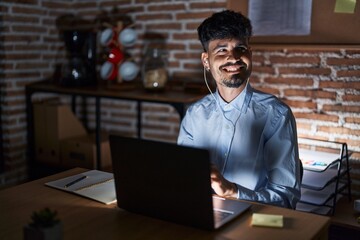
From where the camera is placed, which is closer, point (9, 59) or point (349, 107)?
point (349, 107)

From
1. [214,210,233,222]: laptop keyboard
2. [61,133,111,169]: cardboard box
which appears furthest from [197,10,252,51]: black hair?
[61,133,111,169]: cardboard box

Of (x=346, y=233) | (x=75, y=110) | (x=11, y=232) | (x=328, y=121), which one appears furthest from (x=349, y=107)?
(x=75, y=110)

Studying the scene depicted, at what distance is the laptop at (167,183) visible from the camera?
110 centimetres

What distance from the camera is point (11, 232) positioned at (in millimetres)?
1172

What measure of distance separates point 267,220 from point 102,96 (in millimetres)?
1777

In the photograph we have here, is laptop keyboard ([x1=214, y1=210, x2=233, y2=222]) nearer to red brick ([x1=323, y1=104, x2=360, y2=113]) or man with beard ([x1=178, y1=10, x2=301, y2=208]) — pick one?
man with beard ([x1=178, y1=10, x2=301, y2=208])

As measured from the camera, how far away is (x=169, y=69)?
10.0ft

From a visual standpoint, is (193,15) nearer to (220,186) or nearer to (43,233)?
(220,186)

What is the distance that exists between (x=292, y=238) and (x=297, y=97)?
1.55m

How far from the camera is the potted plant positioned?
0.97 meters

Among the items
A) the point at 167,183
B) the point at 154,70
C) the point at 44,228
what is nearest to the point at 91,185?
the point at 167,183

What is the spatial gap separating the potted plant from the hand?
59cm

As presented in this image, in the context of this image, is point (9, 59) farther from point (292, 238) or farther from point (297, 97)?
point (292, 238)

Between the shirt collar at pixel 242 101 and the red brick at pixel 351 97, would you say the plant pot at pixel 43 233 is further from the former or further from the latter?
the red brick at pixel 351 97
